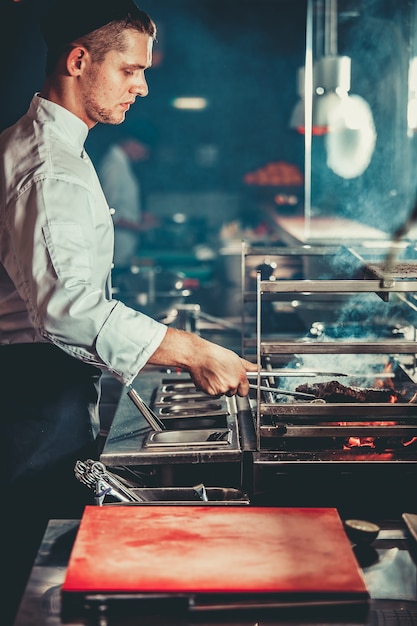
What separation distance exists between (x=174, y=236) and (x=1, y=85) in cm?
587

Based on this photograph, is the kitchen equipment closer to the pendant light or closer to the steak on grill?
the steak on grill

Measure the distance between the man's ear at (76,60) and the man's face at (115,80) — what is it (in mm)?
17

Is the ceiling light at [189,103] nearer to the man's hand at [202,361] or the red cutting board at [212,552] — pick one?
the man's hand at [202,361]

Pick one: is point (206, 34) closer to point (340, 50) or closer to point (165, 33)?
point (165, 33)

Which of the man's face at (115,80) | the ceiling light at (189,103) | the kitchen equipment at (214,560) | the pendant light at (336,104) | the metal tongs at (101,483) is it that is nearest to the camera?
the kitchen equipment at (214,560)

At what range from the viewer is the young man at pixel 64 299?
1.94m

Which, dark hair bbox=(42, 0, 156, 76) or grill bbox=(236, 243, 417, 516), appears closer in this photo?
grill bbox=(236, 243, 417, 516)

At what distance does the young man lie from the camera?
1.94 metres

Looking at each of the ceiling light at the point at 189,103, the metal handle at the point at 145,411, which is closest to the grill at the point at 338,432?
the metal handle at the point at 145,411

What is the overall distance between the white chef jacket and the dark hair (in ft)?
0.61

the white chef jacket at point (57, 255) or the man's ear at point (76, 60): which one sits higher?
the man's ear at point (76, 60)

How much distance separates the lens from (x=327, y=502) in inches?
80.6

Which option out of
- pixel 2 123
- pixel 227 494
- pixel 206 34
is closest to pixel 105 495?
pixel 227 494

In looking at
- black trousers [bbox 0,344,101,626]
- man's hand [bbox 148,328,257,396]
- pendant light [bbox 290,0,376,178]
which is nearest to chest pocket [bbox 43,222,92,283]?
man's hand [bbox 148,328,257,396]
